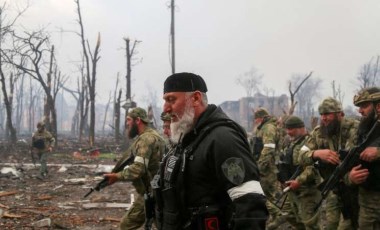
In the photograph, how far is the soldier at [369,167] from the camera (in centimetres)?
404

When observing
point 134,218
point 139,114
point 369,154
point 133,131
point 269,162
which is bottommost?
point 134,218

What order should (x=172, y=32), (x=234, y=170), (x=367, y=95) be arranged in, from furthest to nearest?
(x=172, y=32) → (x=367, y=95) → (x=234, y=170)

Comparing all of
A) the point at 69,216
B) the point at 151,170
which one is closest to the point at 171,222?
the point at 151,170

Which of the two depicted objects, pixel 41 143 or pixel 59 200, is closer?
pixel 59 200

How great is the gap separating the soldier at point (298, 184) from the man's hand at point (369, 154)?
4.72 feet

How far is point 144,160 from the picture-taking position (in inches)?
208

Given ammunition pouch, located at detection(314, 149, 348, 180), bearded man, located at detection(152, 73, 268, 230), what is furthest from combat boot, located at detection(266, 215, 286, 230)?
bearded man, located at detection(152, 73, 268, 230)

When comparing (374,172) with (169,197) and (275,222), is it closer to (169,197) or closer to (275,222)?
(169,197)

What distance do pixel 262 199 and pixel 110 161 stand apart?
18325 millimetres

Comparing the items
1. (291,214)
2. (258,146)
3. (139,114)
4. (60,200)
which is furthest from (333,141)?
(60,200)

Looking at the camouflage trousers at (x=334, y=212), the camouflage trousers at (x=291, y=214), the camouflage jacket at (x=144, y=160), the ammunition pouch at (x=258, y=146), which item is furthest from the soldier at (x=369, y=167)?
the ammunition pouch at (x=258, y=146)

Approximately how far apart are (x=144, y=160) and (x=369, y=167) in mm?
2550

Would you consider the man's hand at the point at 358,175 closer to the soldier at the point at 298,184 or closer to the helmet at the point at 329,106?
the helmet at the point at 329,106

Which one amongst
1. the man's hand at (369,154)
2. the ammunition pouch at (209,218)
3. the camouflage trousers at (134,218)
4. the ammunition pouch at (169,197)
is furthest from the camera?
the camouflage trousers at (134,218)
